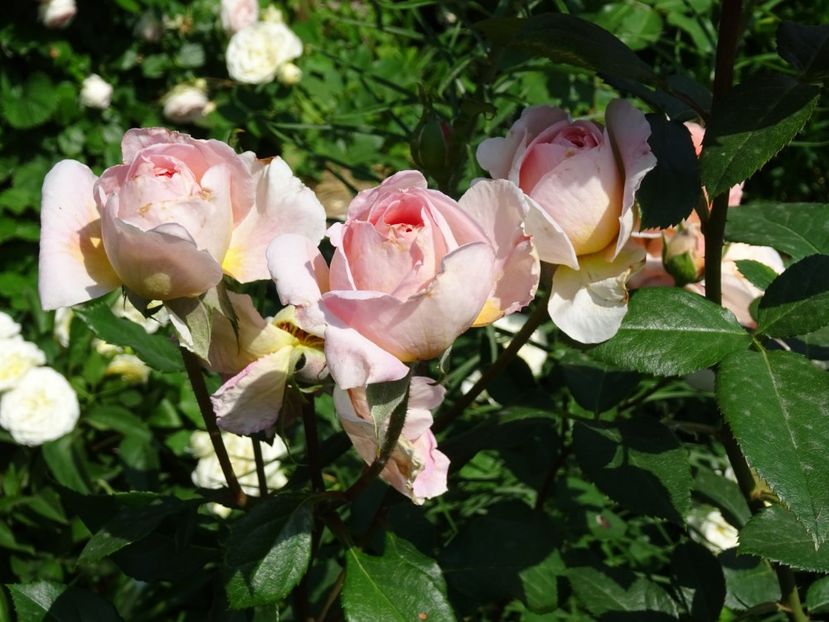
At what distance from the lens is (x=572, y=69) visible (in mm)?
962

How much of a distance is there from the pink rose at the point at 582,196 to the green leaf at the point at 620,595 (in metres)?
0.40

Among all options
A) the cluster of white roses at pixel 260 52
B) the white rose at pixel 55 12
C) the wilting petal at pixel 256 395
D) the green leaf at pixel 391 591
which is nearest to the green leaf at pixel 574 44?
the wilting petal at pixel 256 395

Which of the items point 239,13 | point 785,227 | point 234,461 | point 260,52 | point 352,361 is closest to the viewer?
point 352,361

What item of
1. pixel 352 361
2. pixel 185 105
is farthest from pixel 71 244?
pixel 185 105

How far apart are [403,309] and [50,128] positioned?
2.17 metres

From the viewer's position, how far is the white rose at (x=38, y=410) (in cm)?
136

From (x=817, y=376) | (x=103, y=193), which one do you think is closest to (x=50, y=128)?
(x=103, y=193)

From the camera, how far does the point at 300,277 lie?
49 cm

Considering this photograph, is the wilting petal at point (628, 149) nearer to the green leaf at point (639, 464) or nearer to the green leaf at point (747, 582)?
the green leaf at point (639, 464)

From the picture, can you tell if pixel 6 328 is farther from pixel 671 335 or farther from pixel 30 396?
pixel 671 335

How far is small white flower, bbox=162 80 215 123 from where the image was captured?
93.7 inches

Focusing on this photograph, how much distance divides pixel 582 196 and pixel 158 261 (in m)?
0.25

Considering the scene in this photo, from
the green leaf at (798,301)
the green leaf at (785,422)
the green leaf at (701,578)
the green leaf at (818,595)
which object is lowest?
the green leaf at (701,578)

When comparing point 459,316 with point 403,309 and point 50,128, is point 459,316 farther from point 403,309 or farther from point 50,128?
point 50,128
